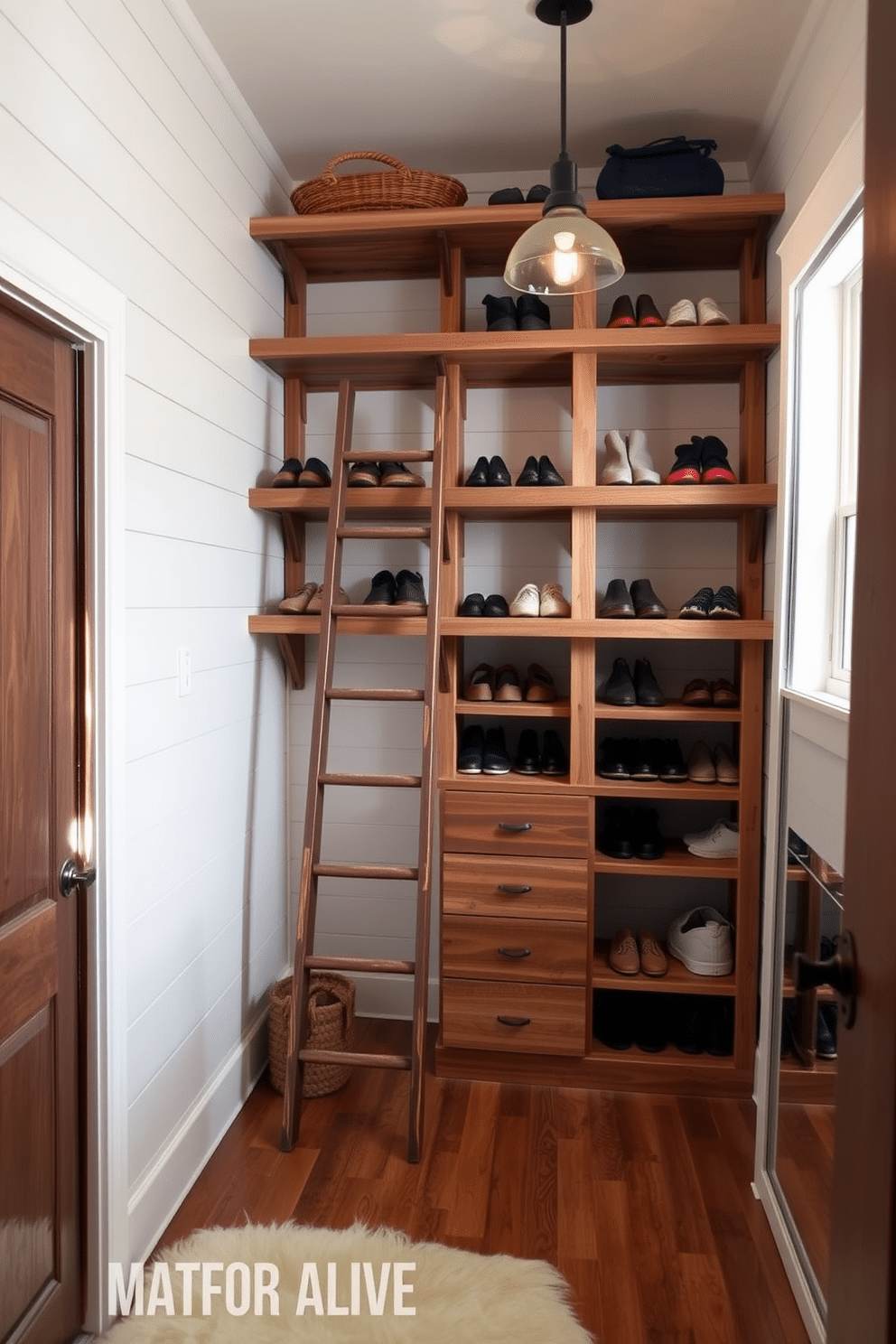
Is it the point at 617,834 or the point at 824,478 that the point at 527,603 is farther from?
the point at 824,478

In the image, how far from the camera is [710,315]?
8.94 ft

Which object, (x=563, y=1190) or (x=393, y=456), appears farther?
(x=393, y=456)

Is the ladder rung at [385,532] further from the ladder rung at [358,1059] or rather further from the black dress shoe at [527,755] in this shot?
the ladder rung at [358,1059]

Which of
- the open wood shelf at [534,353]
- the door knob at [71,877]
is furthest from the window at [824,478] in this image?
the door knob at [71,877]

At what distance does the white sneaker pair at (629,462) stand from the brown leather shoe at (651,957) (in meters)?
1.41

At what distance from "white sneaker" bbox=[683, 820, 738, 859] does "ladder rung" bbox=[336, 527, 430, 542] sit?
49.1 inches

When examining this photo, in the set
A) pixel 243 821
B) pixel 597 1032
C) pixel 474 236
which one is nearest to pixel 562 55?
pixel 474 236

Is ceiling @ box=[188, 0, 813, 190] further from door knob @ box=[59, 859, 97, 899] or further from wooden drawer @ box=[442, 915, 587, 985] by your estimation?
wooden drawer @ box=[442, 915, 587, 985]

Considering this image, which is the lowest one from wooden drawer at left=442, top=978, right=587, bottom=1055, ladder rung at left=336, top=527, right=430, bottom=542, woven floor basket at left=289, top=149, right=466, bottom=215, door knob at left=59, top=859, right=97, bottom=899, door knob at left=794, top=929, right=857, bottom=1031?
wooden drawer at left=442, top=978, right=587, bottom=1055

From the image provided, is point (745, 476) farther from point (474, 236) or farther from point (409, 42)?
point (409, 42)

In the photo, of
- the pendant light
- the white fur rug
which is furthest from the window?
the white fur rug

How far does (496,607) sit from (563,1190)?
1.58m

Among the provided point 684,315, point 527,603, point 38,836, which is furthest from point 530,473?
point 38,836

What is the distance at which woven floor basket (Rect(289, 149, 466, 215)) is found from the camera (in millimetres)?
2775
